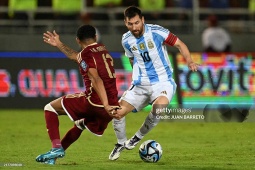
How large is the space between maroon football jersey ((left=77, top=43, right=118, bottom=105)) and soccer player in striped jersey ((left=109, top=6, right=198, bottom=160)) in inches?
20.5

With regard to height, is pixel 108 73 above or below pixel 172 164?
above

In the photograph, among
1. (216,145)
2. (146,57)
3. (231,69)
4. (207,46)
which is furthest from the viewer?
(207,46)

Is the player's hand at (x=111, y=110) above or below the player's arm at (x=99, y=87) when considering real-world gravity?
below

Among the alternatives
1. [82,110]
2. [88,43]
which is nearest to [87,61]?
[88,43]

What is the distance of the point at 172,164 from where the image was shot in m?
10.2

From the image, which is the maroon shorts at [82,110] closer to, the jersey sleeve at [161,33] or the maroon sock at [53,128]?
the maroon sock at [53,128]

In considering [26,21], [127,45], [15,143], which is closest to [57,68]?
[26,21]

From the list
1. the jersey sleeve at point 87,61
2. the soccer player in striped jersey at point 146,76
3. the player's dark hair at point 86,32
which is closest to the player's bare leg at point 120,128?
the soccer player in striped jersey at point 146,76

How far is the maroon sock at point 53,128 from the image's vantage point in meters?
10.1

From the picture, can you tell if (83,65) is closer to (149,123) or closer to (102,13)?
(149,123)

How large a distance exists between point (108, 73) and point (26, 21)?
1073 centimetres

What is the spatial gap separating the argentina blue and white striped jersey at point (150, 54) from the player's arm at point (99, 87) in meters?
1.19

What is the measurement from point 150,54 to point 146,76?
317mm

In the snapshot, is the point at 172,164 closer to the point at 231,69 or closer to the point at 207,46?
the point at 231,69
